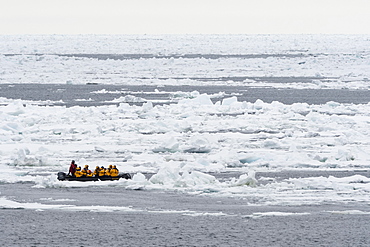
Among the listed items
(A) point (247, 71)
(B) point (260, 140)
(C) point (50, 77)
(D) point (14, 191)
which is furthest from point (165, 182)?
(A) point (247, 71)

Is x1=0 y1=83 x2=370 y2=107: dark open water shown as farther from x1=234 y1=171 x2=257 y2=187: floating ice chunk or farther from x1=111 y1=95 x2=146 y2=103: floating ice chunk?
x1=234 y1=171 x2=257 y2=187: floating ice chunk

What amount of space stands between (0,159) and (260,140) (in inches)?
259

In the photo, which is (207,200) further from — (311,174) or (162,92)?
(162,92)

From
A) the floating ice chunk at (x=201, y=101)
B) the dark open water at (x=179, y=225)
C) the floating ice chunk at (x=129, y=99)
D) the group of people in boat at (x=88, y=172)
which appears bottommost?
the dark open water at (x=179, y=225)

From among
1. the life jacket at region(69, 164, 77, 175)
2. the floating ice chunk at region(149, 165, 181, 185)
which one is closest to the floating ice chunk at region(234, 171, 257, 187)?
the floating ice chunk at region(149, 165, 181, 185)

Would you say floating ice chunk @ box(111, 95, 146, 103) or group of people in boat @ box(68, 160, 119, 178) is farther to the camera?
floating ice chunk @ box(111, 95, 146, 103)

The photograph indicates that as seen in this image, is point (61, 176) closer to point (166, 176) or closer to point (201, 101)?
point (166, 176)

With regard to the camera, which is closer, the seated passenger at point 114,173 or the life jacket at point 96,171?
the seated passenger at point 114,173

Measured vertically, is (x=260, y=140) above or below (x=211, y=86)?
below

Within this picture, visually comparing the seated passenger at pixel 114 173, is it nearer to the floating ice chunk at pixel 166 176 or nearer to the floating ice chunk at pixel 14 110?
the floating ice chunk at pixel 166 176

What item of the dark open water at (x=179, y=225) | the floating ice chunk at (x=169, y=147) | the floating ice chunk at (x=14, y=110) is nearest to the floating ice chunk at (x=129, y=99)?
the floating ice chunk at (x=14, y=110)

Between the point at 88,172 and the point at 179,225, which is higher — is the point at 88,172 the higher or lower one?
the higher one

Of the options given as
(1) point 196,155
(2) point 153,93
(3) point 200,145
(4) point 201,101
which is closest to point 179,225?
(1) point 196,155

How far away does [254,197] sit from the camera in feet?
39.1
